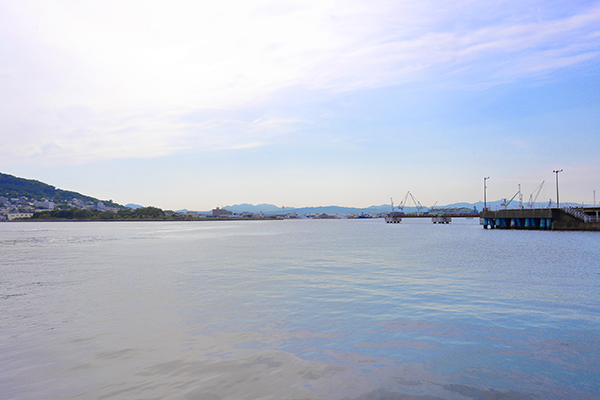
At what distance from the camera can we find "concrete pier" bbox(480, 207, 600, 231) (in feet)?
243

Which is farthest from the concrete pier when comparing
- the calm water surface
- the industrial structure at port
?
the calm water surface

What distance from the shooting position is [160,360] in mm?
9758

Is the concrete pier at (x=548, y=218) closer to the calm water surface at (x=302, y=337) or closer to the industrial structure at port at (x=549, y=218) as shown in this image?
the industrial structure at port at (x=549, y=218)

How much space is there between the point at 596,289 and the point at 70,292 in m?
27.9

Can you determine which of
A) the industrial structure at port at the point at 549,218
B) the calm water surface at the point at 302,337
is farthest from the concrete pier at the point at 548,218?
the calm water surface at the point at 302,337

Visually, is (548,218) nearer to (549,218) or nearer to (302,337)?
(549,218)

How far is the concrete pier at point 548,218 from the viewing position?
2914 inches

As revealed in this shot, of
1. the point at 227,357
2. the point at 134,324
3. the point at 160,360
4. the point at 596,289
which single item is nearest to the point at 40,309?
the point at 134,324

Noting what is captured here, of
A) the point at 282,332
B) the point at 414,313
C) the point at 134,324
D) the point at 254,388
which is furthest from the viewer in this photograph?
the point at 414,313

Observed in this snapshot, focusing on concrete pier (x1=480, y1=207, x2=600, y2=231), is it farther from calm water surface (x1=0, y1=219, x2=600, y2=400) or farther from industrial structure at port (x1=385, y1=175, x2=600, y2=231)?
calm water surface (x1=0, y1=219, x2=600, y2=400)

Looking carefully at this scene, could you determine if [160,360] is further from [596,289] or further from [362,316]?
[596,289]

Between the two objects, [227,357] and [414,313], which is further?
[414,313]

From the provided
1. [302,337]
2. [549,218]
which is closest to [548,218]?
[549,218]

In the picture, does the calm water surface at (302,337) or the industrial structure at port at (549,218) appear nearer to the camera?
the calm water surface at (302,337)
